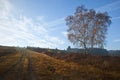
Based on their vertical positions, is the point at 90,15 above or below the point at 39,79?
above

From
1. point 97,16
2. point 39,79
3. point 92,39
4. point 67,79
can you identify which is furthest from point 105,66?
point 97,16

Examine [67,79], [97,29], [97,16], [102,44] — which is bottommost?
[67,79]

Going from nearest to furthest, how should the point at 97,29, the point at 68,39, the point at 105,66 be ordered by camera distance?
the point at 105,66 → the point at 97,29 → the point at 68,39

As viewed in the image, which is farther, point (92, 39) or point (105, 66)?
→ point (92, 39)

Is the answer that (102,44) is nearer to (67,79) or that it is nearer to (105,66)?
(105,66)

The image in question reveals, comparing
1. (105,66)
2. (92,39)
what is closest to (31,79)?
(105,66)

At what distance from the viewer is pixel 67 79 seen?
52.7ft

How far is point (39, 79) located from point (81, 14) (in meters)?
30.2

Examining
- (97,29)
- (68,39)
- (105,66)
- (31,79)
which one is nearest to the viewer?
(31,79)

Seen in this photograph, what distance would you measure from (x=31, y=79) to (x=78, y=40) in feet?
94.0

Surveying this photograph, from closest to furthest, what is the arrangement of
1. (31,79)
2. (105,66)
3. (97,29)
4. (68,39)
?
(31,79) → (105,66) → (97,29) → (68,39)

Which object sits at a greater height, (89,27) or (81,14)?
(81,14)

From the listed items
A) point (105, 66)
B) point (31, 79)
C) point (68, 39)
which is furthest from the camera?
point (68, 39)

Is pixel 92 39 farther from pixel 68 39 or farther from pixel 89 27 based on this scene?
pixel 68 39
